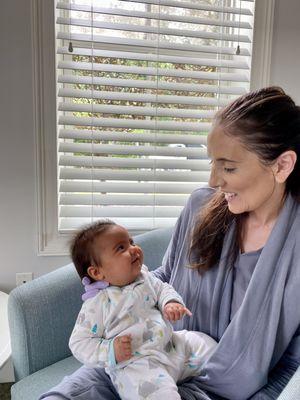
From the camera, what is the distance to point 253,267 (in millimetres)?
1073

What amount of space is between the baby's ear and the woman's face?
1.28 feet

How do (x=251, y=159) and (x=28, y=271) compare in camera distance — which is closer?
(x=251, y=159)

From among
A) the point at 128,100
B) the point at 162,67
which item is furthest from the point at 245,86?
the point at 128,100

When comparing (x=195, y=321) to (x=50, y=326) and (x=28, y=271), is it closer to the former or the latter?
(x=50, y=326)

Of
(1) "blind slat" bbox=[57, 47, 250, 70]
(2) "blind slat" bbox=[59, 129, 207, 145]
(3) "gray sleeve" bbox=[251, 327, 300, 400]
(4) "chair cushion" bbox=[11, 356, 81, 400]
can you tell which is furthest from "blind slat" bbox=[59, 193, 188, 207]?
(3) "gray sleeve" bbox=[251, 327, 300, 400]

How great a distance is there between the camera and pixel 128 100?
Result: 5.59 ft

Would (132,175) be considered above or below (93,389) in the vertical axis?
above

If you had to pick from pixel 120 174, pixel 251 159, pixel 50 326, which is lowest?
pixel 50 326

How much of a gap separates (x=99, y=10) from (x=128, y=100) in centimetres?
39

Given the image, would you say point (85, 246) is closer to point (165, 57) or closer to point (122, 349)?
point (122, 349)

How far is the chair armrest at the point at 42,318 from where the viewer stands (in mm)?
1191

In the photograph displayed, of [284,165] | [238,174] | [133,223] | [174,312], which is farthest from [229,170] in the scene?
[133,223]

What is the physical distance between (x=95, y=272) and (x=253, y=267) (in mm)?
440

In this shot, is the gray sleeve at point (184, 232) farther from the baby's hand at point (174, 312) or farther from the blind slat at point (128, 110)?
the blind slat at point (128, 110)
